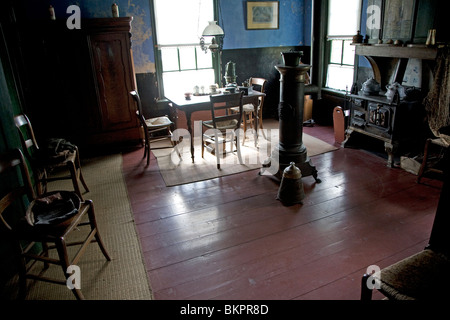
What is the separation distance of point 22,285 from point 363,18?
204 inches

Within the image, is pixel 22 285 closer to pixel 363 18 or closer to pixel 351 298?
pixel 351 298

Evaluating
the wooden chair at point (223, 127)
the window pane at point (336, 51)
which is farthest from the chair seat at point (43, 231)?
the window pane at point (336, 51)

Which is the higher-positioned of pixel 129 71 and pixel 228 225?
pixel 129 71

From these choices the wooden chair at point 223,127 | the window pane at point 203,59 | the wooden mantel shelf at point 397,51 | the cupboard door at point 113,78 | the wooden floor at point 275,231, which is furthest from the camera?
A: the window pane at point 203,59

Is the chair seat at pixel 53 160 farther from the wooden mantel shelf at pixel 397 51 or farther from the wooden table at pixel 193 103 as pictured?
the wooden mantel shelf at pixel 397 51

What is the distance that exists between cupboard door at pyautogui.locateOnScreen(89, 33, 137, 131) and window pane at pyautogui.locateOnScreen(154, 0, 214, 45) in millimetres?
962

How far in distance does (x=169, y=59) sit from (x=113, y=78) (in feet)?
4.09

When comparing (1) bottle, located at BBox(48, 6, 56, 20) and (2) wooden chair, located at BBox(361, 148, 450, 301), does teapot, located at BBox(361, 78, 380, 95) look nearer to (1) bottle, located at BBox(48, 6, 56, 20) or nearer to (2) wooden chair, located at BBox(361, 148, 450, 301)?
(2) wooden chair, located at BBox(361, 148, 450, 301)

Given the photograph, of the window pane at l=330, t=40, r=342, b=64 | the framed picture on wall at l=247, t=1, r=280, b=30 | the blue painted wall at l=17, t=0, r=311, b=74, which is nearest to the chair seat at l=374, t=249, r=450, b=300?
the window pane at l=330, t=40, r=342, b=64

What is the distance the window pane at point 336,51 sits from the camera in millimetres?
5553

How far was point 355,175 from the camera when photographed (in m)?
3.89

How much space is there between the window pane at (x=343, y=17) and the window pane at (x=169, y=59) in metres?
2.70

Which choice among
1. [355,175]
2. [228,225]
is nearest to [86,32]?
[228,225]

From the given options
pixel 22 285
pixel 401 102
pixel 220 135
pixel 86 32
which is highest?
pixel 86 32
